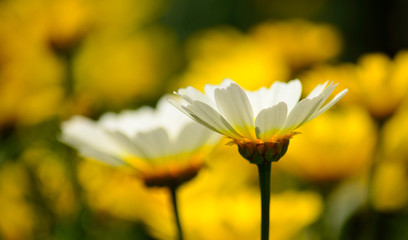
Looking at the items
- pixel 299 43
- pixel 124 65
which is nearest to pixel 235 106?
pixel 299 43

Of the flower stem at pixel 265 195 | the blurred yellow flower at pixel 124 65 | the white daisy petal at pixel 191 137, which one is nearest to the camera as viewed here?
the flower stem at pixel 265 195

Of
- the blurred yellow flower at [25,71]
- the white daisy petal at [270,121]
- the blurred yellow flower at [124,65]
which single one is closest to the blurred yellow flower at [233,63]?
the blurred yellow flower at [124,65]

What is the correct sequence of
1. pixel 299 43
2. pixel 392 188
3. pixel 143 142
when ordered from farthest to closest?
1. pixel 299 43
2. pixel 392 188
3. pixel 143 142

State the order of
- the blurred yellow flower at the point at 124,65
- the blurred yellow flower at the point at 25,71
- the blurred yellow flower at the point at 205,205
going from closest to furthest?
the blurred yellow flower at the point at 205,205 < the blurred yellow flower at the point at 25,71 < the blurred yellow flower at the point at 124,65

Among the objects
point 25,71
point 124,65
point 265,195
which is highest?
point 124,65

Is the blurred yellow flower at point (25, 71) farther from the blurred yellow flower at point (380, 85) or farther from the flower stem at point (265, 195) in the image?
the flower stem at point (265, 195)

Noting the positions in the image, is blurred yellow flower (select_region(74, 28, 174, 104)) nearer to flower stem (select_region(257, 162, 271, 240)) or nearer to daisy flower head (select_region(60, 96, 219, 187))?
daisy flower head (select_region(60, 96, 219, 187))

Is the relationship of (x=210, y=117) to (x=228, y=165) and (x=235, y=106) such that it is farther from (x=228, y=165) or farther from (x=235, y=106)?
(x=228, y=165)

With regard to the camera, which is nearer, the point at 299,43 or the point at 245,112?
the point at 245,112
